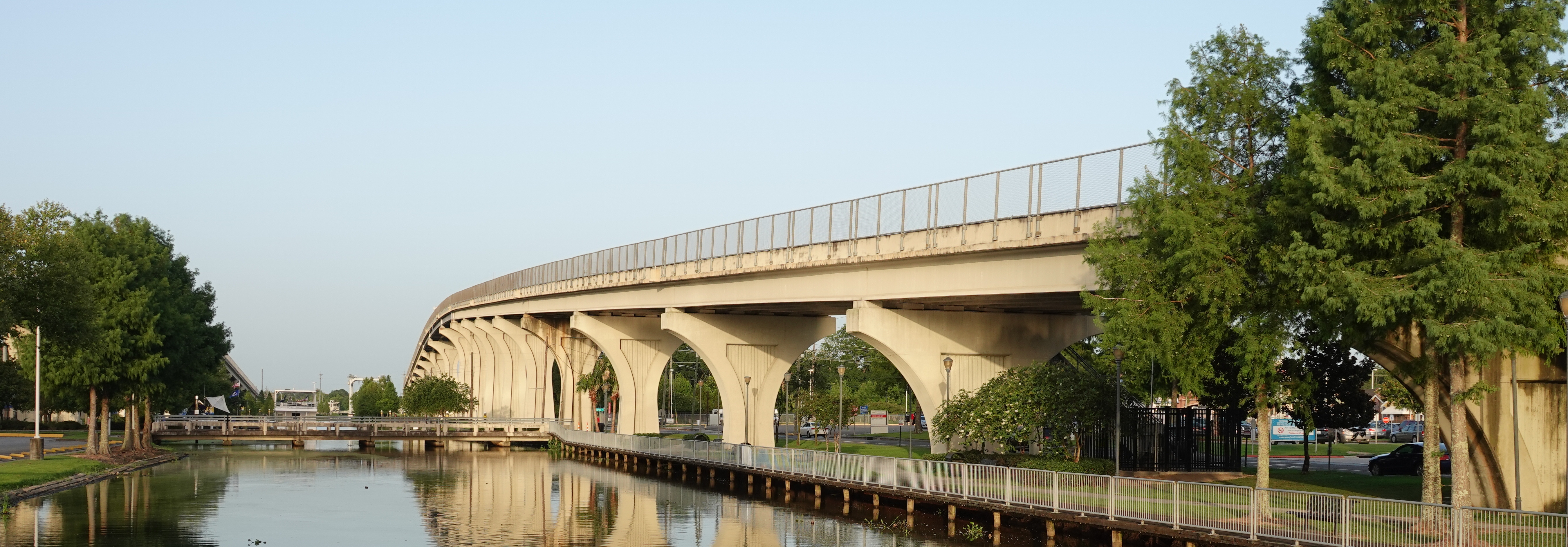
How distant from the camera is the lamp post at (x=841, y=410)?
46344mm

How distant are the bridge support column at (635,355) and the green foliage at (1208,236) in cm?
3940

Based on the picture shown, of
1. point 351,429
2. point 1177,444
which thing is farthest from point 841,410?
point 351,429

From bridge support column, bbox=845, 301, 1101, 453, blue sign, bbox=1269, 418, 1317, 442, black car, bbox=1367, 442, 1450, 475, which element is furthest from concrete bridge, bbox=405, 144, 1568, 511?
blue sign, bbox=1269, 418, 1317, 442

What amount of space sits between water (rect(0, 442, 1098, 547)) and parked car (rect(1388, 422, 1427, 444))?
5478cm

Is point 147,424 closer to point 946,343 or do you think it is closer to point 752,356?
A: point 752,356

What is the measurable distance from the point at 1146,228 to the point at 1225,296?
2843mm

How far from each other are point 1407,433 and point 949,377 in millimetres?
62646

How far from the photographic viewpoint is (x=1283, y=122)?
25.2 meters

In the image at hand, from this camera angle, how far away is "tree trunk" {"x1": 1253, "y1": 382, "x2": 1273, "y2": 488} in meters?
25.5

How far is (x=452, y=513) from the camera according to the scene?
3466 cm

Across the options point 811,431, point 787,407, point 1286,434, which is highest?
point 787,407

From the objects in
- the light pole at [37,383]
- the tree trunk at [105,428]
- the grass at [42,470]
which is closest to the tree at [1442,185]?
the grass at [42,470]

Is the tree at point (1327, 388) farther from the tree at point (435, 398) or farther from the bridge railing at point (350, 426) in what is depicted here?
the tree at point (435, 398)

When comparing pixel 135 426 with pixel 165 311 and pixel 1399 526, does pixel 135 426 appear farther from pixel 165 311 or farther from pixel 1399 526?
pixel 1399 526
